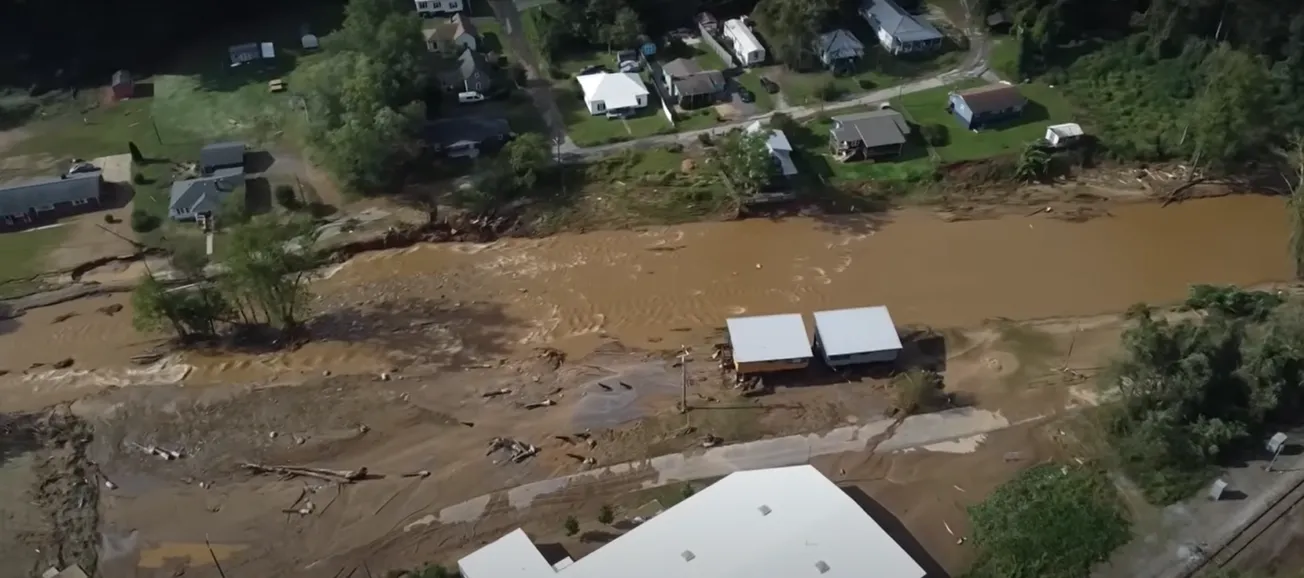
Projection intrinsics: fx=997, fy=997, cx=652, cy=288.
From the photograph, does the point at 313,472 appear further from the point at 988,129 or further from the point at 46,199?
the point at 988,129

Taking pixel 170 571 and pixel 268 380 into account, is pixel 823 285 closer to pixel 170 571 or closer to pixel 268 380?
pixel 268 380

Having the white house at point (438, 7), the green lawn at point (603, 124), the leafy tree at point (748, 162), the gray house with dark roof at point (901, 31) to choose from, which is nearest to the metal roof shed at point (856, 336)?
the leafy tree at point (748, 162)

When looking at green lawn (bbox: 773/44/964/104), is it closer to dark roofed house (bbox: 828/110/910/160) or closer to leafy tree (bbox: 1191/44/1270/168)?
dark roofed house (bbox: 828/110/910/160)

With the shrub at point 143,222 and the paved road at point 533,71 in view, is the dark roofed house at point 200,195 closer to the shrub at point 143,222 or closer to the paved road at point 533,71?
the shrub at point 143,222

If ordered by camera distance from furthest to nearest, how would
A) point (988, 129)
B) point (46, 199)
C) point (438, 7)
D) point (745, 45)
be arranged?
1. point (438, 7)
2. point (745, 45)
3. point (988, 129)
4. point (46, 199)

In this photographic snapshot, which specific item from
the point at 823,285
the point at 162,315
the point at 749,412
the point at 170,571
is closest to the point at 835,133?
the point at 823,285

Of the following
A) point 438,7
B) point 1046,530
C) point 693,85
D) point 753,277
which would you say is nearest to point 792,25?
point 693,85
